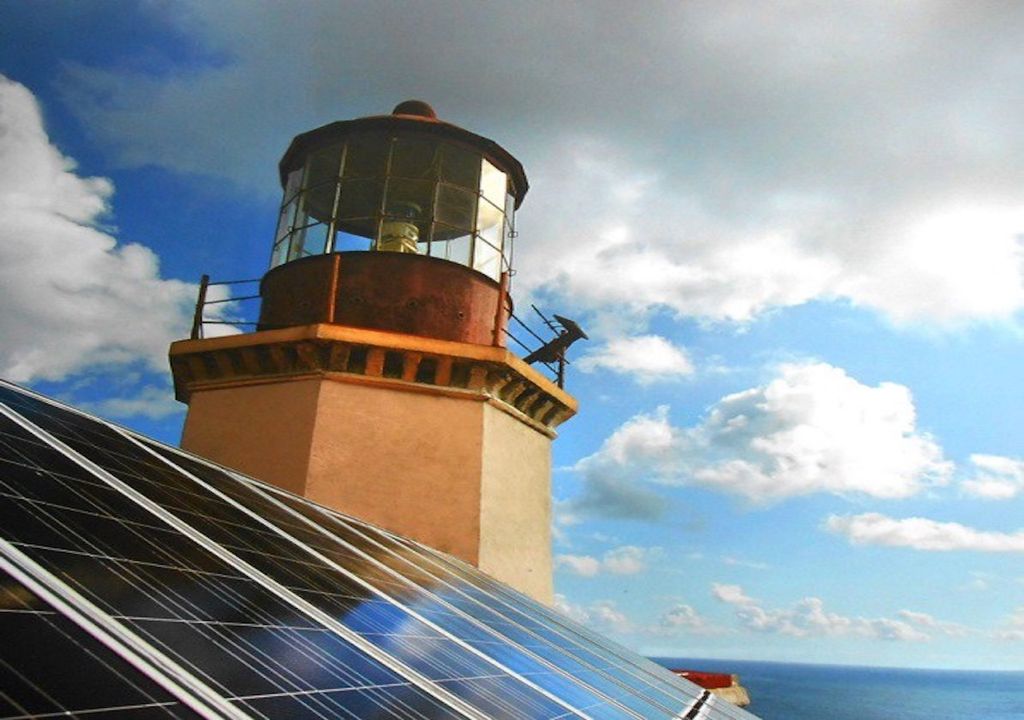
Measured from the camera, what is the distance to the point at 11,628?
2420 mm

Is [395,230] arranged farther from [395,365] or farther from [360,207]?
[395,365]

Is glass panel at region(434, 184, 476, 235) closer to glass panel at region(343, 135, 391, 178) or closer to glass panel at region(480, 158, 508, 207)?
glass panel at region(480, 158, 508, 207)

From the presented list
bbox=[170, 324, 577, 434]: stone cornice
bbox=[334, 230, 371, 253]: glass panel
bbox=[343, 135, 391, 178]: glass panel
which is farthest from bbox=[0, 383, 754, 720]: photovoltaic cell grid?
bbox=[343, 135, 391, 178]: glass panel

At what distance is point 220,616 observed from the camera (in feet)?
11.6

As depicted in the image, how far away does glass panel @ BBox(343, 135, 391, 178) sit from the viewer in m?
13.1

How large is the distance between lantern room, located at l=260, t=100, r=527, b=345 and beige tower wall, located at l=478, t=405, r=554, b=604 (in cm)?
164

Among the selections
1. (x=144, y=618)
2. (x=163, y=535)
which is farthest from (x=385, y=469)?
(x=144, y=618)

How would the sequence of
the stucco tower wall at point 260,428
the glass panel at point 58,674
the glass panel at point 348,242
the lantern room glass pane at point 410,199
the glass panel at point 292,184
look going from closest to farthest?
the glass panel at point 58,674 → the stucco tower wall at point 260,428 → the glass panel at point 348,242 → the lantern room glass pane at point 410,199 → the glass panel at point 292,184

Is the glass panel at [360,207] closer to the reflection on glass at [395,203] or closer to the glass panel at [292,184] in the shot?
the reflection on glass at [395,203]

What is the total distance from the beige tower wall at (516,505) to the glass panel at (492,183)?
168 inches

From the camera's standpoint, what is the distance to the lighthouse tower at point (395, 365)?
11.0 meters

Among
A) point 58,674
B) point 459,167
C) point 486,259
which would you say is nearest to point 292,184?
point 459,167

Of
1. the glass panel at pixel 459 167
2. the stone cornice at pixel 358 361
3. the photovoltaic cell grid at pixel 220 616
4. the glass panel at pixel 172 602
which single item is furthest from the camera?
the glass panel at pixel 459 167

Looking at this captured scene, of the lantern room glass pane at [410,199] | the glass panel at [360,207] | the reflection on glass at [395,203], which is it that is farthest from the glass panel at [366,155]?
the lantern room glass pane at [410,199]
